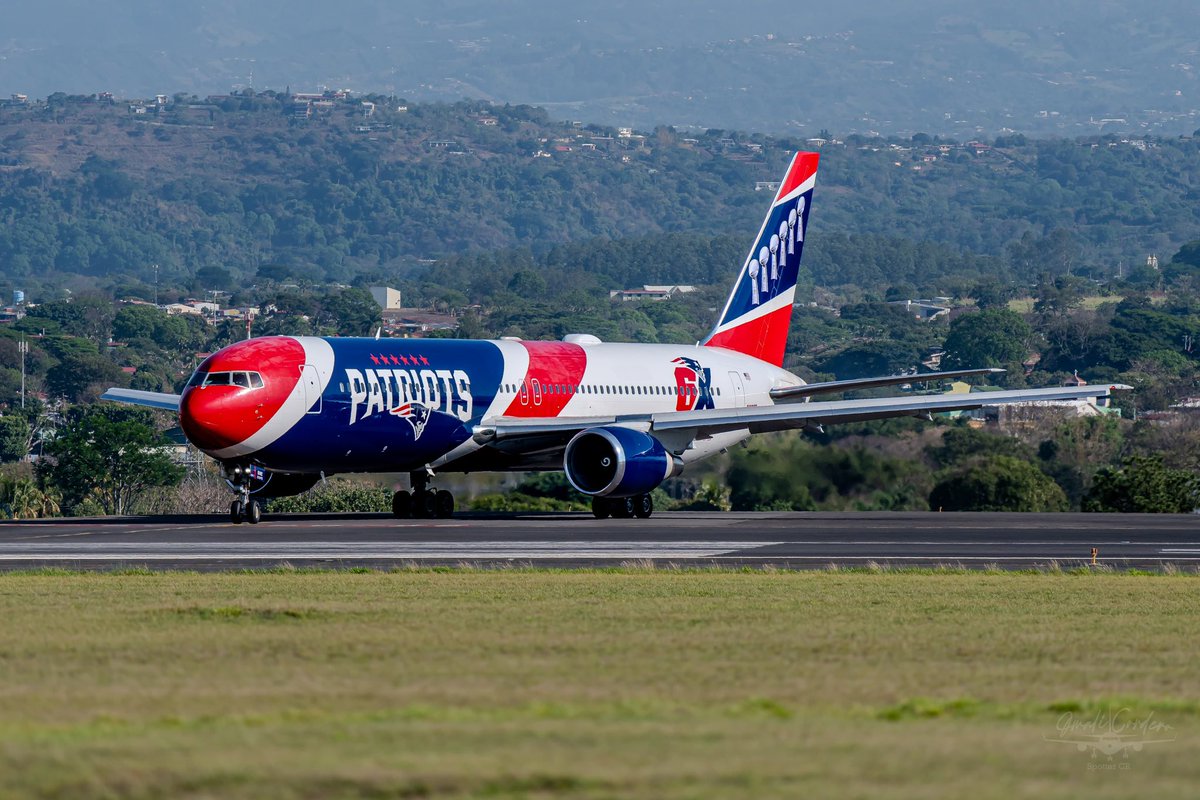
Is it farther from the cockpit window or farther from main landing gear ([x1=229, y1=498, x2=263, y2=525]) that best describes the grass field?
main landing gear ([x1=229, y1=498, x2=263, y2=525])

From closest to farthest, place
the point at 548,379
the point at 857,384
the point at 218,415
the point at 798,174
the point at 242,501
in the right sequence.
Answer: the point at 218,415 → the point at 242,501 → the point at 548,379 → the point at 857,384 → the point at 798,174

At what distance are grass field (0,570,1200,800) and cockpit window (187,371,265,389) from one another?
1506cm

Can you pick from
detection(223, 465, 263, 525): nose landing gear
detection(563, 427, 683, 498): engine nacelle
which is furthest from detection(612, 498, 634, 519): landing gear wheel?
detection(223, 465, 263, 525): nose landing gear

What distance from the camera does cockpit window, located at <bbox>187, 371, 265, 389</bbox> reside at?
38719 mm

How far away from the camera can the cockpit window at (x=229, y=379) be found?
38719mm

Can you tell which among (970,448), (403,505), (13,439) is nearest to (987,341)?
(13,439)

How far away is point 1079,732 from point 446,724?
3865 mm

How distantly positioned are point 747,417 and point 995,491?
1768 cm

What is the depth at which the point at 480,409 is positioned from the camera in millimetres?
43250

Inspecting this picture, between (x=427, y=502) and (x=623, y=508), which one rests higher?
(x=427, y=502)

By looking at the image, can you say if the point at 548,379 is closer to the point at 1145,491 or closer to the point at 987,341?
the point at 1145,491

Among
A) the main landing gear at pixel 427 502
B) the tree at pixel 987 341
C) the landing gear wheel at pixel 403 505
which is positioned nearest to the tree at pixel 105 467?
the landing gear wheel at pixel 403 505

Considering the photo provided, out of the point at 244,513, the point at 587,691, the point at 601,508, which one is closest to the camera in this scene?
the point at 587,691

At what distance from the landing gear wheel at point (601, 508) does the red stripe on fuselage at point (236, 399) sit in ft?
26.3
